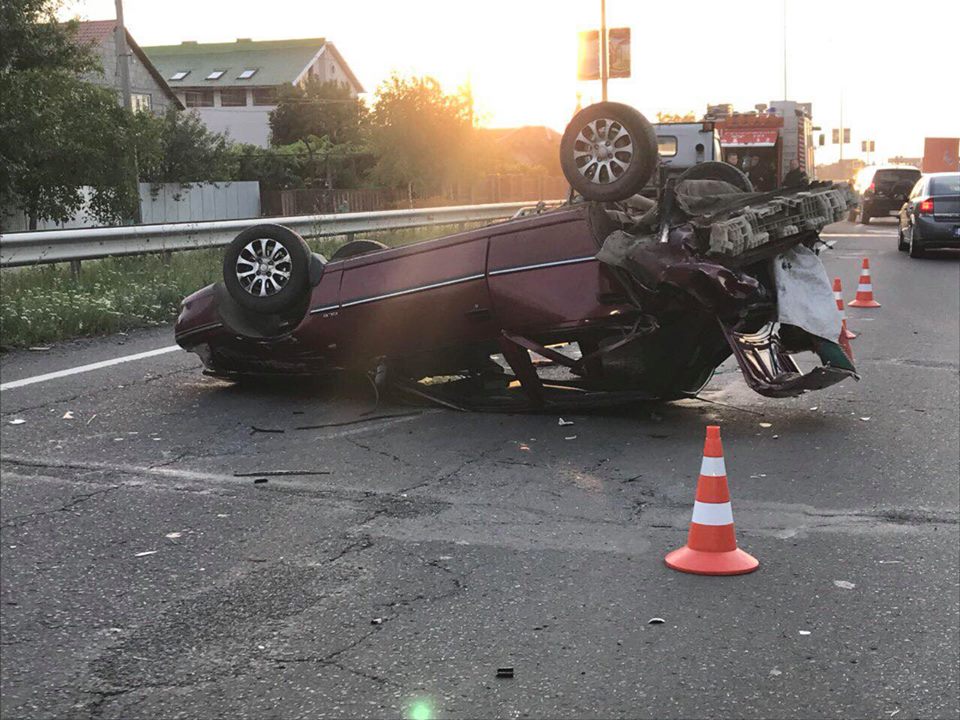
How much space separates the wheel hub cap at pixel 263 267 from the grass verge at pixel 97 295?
2.95 metres

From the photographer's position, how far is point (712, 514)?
4906 mm

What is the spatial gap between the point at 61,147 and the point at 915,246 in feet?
63.8

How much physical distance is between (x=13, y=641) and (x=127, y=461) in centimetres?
250

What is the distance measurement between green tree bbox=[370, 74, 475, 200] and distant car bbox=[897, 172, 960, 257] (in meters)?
41.1

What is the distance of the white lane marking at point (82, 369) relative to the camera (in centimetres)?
849

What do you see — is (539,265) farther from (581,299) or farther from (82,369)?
(82,369)

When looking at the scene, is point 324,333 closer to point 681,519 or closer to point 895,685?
point 681,519

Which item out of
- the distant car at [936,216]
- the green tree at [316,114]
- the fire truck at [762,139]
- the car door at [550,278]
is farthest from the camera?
the green tree at [316,114]

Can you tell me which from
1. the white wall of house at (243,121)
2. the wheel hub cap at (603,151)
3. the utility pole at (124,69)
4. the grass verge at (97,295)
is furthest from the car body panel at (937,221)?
the white wall of house at (243,121)

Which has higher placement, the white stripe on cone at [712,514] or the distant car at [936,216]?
the distant car at [936,216]

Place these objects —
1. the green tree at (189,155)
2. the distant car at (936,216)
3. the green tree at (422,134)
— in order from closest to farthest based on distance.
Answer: the distant car at (936,216), the green tree at (189,155), the green tree at (422,134)

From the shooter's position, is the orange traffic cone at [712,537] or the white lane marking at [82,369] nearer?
the orange traffic cone at [712,537]

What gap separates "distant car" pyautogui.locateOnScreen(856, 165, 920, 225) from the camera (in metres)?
35.7

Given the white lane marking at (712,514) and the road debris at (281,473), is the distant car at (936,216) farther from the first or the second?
the white lane marking at (712,514)
